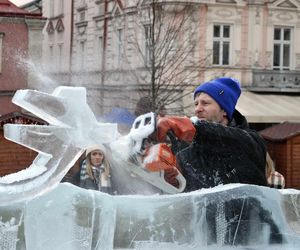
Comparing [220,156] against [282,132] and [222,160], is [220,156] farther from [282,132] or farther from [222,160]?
[282,132]

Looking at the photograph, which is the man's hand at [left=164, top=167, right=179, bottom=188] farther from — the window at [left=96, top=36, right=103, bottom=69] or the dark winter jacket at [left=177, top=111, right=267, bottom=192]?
the window at [left=96, top=36, right=103, bottom=69]

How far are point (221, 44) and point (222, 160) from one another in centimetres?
1928

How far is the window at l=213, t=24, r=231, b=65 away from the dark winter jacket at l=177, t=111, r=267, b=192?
19.0 meters

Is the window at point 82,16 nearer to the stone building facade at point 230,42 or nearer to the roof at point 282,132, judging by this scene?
the stone building facade at point 230,42

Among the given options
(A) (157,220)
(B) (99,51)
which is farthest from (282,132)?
(B) (99,51)

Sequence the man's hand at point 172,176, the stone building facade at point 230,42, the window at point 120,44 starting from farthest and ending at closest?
the window at point 120,44 < the stone building facade at point 230,42 < the man's hand at point 172,176

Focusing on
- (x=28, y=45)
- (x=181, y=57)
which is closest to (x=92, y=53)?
(x=28, y=45)

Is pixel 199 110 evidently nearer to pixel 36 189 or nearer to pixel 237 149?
pixel 237 149

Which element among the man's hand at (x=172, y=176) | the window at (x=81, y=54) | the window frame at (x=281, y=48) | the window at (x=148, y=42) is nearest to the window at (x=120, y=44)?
the window at (x=81, y=54)

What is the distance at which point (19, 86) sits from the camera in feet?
62.7

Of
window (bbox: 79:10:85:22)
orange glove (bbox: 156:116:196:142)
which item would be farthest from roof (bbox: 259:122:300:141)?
window (bbox: 79:10:85:22)

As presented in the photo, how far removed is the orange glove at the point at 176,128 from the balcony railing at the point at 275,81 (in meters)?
19.8

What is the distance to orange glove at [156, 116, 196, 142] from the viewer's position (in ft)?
7.73

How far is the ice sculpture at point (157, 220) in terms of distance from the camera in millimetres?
2252
